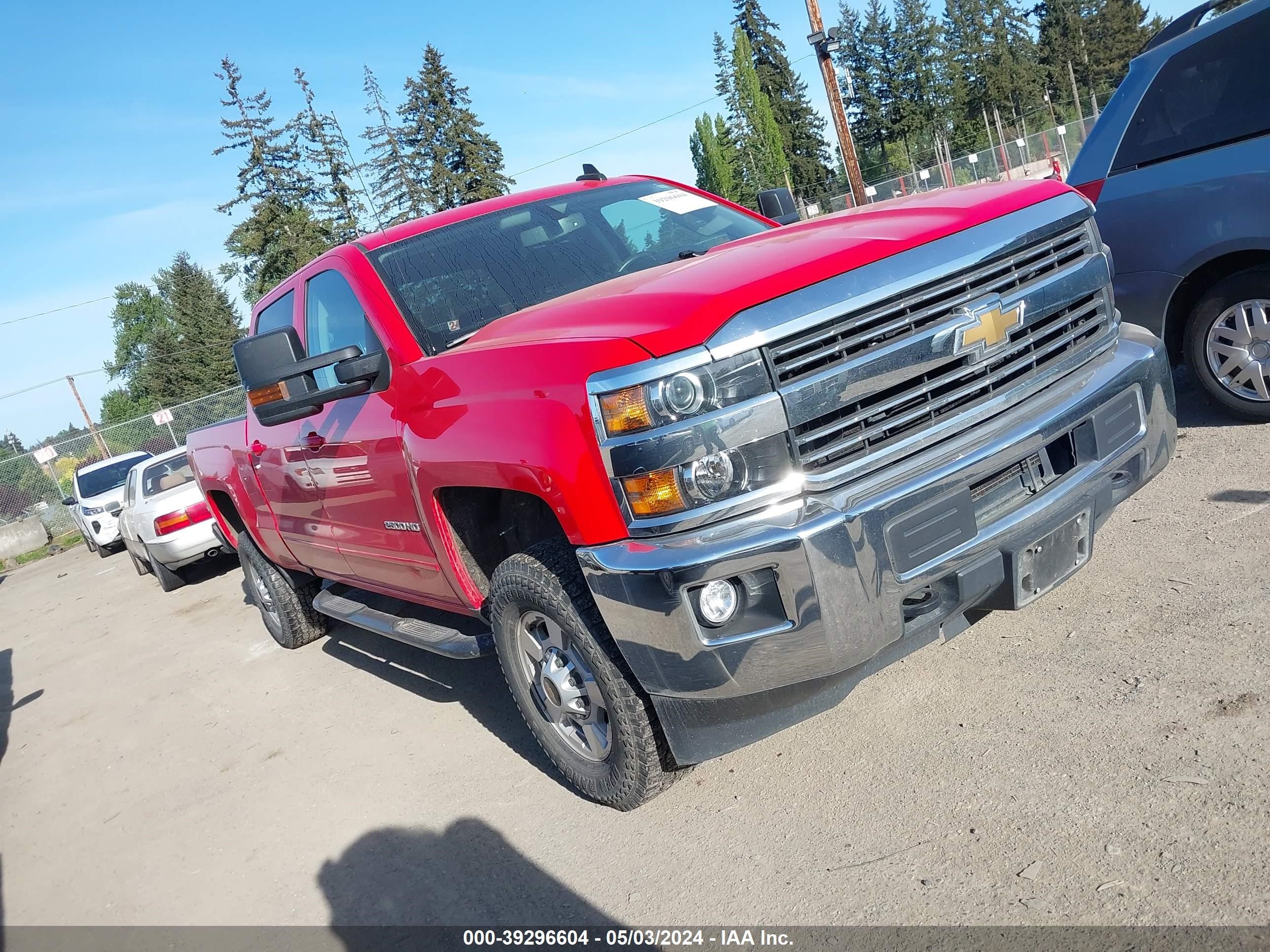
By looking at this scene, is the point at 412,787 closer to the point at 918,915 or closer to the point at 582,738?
the point at 582,738

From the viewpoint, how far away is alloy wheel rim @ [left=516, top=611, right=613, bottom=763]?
3.18m

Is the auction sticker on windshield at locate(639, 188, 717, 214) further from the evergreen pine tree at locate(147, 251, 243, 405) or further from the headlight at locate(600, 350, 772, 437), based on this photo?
the evergreen pine tree at locate(147, 251, 243, 405)

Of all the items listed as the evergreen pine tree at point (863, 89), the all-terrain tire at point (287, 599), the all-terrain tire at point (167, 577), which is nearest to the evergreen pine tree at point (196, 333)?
the evergreen pine tree at point (863, 89)

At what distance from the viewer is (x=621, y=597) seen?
8.68 feet

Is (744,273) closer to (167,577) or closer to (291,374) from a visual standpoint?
(291,374)

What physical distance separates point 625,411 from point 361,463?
1.87 metres

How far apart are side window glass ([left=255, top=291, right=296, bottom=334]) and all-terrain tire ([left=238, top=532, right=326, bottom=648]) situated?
5.47ft

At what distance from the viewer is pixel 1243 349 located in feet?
15.1

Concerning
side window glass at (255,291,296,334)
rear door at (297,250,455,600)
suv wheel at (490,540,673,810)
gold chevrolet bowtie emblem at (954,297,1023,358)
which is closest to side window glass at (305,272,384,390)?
rear door at (297,250,455,600)

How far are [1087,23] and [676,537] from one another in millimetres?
93665

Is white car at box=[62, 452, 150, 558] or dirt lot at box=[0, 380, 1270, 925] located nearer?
dirt lot at box=[0, 380, 1270, 925]

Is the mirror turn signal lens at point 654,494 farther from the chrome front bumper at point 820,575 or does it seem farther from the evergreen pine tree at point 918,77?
the evergreen pine tree at point 918,77

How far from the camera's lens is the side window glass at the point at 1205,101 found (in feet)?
14.6

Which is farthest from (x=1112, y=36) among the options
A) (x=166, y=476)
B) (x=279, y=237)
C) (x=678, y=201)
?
(x=678, y=201)
